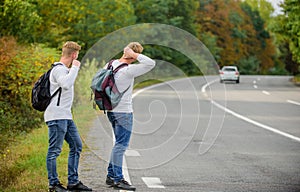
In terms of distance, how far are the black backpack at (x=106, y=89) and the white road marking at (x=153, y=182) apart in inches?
46.9

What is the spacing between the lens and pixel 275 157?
11383mm

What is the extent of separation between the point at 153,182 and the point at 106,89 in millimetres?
1493

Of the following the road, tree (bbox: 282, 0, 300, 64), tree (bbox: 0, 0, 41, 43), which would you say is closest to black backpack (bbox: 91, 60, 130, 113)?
the road

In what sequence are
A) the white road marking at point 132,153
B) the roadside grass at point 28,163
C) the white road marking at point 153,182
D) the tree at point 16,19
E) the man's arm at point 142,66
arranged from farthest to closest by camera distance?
the tree at point 16,19
the white road marking at point 132,153
the white road marking at point 153,182
the roadside grass at point 28,163
the man's arm at point 142,66

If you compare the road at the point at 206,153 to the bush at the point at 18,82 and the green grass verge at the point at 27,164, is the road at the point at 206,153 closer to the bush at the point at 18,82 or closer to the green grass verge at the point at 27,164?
the green grass verge at the point at 27,164

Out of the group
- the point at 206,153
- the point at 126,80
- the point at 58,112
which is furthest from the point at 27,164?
the point at 206,153

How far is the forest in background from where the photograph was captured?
17.0m

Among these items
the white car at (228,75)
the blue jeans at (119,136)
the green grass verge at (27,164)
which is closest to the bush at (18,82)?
the green grass verge at (27,164)

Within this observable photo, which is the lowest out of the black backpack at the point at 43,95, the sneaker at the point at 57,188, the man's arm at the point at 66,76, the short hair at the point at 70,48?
the sneaker at the point at 57,188

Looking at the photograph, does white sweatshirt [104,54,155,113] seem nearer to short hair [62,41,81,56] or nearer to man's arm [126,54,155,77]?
man's arm [126,54,155,77]

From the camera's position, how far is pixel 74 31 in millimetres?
35781

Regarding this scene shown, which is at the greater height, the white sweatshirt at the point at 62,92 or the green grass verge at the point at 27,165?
the white sweatshirt at the point at 62,92

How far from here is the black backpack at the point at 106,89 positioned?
8156 mm

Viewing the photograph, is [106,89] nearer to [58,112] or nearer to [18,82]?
[58,112]
